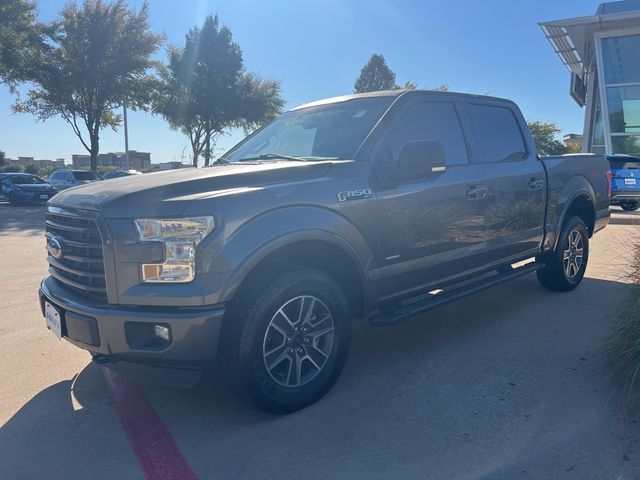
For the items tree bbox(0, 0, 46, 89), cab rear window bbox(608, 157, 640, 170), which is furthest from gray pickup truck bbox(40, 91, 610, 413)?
tree bbox(0, 0, 46, 89)

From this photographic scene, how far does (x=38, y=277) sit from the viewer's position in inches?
278

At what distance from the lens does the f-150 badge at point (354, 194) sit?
11.2 feet

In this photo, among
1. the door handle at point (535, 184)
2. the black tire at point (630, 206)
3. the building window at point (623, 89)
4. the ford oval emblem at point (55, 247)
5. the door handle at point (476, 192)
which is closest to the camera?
the ford oval emblem at point (55, 247)

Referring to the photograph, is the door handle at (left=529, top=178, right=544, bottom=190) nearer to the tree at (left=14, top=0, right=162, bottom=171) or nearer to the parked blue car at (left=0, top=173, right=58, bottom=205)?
the parked blue car at (left=0, top=173, right=58, bottom=205)

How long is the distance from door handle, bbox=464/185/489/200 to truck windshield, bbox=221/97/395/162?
3.21ft

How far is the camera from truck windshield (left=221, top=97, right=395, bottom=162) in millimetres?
3893

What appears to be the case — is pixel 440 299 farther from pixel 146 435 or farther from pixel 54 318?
pixel 54 318

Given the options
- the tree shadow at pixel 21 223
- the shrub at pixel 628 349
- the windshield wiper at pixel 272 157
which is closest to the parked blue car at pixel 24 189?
the tree shadow at pixel 21 223

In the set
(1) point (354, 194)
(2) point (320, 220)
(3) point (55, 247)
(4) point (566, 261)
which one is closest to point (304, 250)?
(2) point (320, 220)

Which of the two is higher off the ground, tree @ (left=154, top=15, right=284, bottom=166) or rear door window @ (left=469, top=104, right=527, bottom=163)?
tree @ (left=154, top=15, right=284, bottom=166)

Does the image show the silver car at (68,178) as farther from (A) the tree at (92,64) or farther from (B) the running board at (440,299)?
(B) the running board at (440,299)

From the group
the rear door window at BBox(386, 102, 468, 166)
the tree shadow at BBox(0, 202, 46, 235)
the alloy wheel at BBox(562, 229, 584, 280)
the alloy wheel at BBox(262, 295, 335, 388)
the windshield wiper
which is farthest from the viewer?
the tree shadow at BBox(0, 202, 46, 235)

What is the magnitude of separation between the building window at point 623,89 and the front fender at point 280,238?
2314 centimetres

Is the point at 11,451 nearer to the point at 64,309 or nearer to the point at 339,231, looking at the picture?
the point at 64,309
